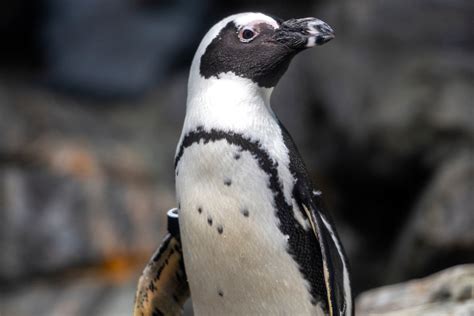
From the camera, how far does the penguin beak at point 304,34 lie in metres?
1.44

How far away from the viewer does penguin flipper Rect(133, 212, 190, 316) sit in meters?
1.69

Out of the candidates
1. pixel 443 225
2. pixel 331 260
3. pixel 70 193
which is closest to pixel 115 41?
pixel 70 193

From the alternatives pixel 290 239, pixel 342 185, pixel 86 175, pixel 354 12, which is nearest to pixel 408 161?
pixel 342 185

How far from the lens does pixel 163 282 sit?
170 cm

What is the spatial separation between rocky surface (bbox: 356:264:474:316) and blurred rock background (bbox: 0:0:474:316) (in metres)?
0.86

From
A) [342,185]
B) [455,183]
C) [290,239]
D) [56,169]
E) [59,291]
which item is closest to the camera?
[290,239]

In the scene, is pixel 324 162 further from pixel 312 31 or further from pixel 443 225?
pixel 312 31

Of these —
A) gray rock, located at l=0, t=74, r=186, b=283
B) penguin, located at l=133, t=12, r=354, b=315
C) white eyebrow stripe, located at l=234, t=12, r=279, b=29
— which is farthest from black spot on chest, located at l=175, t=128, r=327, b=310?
gray rock, located at l=0, t=74, r=186, b=283

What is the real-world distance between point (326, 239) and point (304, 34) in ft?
1.34

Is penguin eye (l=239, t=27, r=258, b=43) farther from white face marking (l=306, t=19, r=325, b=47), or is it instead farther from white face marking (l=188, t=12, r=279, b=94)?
white face marking (l=306, t=19, r=325, b=47)

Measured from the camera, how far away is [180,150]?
1525mm

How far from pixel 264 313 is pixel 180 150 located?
14.7 inches

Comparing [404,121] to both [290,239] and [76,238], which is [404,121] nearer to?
[76,238]

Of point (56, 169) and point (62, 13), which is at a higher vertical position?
Answer: point (62, 13)
